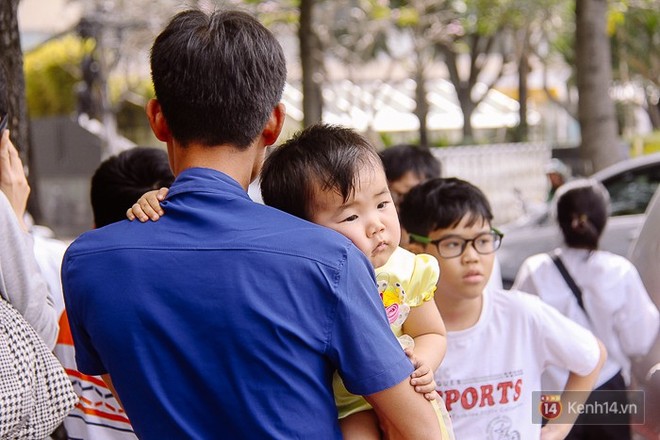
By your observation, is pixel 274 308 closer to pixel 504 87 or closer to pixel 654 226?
pixel 654 226

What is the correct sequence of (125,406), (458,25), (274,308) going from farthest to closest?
(458,25), (125,406), (274,308)

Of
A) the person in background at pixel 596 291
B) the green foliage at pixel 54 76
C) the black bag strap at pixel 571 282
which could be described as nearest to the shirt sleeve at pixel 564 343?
the person in background at pixel 596 291

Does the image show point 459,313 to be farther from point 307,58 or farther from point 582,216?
point 307,58

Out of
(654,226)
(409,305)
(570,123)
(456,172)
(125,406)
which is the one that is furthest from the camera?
(570,123)

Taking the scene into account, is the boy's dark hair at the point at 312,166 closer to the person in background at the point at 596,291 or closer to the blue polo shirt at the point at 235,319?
the blue polo shirt at the point at 235,319

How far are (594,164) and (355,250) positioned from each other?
749cm

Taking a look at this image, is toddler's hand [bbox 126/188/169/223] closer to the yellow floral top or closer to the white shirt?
the yellow floral top

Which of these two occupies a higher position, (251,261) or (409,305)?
(251,261)

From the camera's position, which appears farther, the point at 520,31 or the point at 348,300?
the point at 520,31

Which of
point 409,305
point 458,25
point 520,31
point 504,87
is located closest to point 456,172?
point 458,25

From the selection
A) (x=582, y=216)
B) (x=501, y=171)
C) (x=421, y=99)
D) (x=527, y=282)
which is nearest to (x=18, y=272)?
(x=527, y=282)

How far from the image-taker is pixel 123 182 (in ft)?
9.70

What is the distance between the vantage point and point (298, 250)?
1.78 meters

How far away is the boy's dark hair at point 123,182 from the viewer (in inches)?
115
